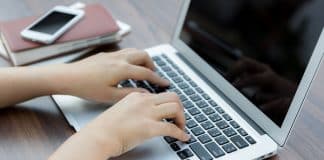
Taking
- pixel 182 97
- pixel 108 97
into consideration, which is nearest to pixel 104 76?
pixel 108 97

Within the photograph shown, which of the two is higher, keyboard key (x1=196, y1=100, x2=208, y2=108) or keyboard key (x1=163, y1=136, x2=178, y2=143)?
keyboard key (x1=196, y1=100, x2=208, y2=108)

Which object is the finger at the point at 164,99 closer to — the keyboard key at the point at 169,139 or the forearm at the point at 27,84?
the keyboard key at the point at 169,139

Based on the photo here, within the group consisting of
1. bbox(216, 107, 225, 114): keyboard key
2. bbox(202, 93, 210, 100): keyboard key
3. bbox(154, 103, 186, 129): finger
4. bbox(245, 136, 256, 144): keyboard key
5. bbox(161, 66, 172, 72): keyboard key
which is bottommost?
bbox(161, 66, 172, 72): keyboard key

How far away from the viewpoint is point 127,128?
0.64 meters

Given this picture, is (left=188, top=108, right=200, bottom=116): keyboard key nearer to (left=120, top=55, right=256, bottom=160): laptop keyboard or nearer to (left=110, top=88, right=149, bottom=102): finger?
(left=120, top=55, right=256, bottom=160): laptop keyboard

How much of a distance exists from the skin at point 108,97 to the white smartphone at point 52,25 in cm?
8

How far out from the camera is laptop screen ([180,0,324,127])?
65cm

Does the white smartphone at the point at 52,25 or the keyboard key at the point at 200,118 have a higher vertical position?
the white smartphone at the point at 52,25

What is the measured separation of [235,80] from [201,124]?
108mm

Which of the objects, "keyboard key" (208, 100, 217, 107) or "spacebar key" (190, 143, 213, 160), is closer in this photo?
"spacebar key" (190, 143, 213, 160)

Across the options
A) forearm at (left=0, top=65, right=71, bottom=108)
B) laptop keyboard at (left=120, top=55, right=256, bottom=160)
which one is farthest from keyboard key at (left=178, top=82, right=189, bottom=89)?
forearm at (left=0, top=65, right=71, bottom=108)

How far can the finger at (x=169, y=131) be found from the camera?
65 centimetres

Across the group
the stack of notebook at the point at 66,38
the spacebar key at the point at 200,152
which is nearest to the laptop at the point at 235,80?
the spacebar key at the point at 200,152

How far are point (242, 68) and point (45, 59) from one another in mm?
365
